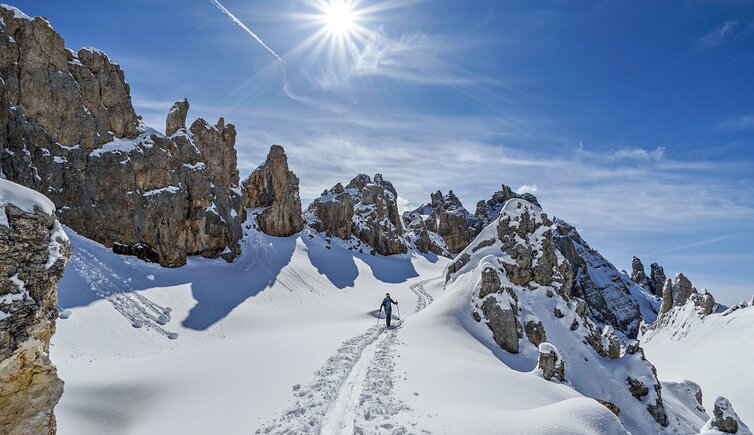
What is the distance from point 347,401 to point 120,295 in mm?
24068

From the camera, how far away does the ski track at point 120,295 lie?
25.8m

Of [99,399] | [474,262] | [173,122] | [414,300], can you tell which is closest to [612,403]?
[474,262]

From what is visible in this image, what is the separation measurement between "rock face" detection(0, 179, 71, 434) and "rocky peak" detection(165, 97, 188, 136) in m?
43.7

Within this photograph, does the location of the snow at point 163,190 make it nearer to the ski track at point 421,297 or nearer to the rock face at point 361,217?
the ski track at point 421,297

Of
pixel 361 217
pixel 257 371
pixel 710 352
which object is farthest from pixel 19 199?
pixel 361 217

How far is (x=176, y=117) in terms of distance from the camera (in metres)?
47.4

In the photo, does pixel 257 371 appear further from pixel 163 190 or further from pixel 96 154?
pixel 96 154

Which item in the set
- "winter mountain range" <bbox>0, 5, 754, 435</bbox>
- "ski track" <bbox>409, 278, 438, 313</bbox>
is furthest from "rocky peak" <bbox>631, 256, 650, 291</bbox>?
"ski track" <bbox>409, 278, 438, 313</bbox>

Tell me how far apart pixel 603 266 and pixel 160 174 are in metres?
117

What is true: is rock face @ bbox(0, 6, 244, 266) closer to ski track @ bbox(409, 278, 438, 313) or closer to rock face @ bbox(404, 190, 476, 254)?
ski track @ bbox(409, 278, 438, 313)

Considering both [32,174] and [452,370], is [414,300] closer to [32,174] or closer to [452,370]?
[452,370]

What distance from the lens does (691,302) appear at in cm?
6994

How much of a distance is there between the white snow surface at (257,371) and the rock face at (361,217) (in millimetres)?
47577

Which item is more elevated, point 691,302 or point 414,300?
point 691,302
